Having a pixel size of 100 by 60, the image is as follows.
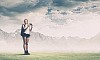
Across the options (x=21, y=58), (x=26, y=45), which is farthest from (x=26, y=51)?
(x=21, y=58)

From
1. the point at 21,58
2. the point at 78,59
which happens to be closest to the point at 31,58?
the point at 21,58

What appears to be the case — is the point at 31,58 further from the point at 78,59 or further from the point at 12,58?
the point at 78,59

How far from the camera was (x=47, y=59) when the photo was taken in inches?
1314

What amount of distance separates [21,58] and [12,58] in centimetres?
85

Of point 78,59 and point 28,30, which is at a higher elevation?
point 28,30

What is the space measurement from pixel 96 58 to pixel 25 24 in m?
9.64

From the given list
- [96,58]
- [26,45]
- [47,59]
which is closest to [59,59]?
[47,59]

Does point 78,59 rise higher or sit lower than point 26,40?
lower

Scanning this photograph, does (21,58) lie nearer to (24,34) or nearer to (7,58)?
(7,58)

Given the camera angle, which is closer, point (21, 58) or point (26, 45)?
point (21, 58)

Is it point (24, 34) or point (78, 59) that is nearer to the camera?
point (78, 59)

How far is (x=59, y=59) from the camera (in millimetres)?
33438

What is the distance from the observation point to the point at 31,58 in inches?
1351

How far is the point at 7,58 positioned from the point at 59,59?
5066 millimetres
